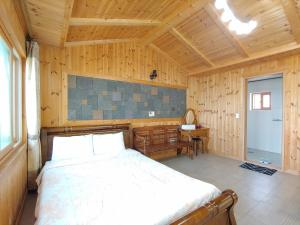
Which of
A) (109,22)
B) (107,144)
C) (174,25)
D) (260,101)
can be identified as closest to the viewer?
(109,22)

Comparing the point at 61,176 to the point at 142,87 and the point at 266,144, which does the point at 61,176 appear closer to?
the point at 142,87

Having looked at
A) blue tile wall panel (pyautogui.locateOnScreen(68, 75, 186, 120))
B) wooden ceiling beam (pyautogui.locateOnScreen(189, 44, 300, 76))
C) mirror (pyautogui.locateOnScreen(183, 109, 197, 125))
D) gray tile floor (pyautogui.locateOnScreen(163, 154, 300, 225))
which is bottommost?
gray tile floor (pyautogui.locateOnScreen(163, 154, 300, 225))

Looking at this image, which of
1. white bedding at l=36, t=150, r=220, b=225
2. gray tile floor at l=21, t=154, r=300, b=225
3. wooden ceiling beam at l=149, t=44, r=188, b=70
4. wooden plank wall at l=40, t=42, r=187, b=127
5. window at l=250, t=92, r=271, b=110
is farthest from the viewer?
window at l=250, t=92, r=271, b=110

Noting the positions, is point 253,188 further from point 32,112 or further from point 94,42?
point 94,42

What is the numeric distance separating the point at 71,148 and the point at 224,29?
3.40 m

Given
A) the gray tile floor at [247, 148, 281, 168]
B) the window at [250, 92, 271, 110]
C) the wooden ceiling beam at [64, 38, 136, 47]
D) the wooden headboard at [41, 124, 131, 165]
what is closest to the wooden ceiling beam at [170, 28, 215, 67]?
the wooden ceiling beam at [64, 38, 136, 47]

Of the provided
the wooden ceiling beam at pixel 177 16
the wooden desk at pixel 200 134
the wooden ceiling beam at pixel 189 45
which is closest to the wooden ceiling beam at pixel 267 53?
the wooden ceiling beam at pixel 189 45

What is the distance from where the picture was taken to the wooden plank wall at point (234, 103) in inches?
134

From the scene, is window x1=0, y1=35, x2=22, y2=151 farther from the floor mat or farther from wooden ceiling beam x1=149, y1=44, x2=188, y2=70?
the floor mat

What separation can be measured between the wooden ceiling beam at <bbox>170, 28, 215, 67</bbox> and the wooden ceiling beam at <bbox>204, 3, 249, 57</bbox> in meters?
0.78

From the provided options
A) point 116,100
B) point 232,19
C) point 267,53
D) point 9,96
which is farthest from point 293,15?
point 9,96

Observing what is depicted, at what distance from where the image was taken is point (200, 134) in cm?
482

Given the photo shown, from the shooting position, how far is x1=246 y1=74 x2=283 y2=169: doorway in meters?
4.99

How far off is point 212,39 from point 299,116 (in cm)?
232
